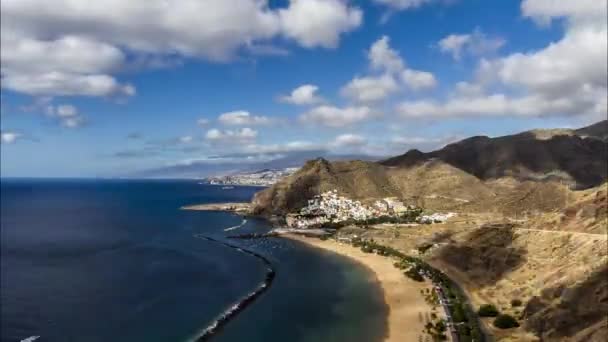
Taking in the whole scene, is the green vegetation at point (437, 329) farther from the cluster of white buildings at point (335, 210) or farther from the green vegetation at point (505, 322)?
the cluster of white buildings at point (335, 210)

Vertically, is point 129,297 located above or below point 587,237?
below

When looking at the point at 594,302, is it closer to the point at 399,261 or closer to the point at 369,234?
the point at 399,261

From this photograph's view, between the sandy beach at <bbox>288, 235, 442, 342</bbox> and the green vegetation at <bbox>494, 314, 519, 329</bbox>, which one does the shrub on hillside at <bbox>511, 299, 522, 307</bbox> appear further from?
the sandy beach at <bbox>288, 235, 442, 342</bbox>

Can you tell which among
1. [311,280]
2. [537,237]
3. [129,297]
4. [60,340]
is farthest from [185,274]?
[537,237]

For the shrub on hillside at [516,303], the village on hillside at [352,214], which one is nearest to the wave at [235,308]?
the shrub on hillside at [516,303]

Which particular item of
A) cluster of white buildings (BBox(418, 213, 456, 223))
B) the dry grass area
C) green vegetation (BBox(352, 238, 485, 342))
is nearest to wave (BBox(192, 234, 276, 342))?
green vegetation (BBox(352, 238, 485, 342))

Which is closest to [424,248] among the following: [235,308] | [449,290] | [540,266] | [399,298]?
[449,290]
